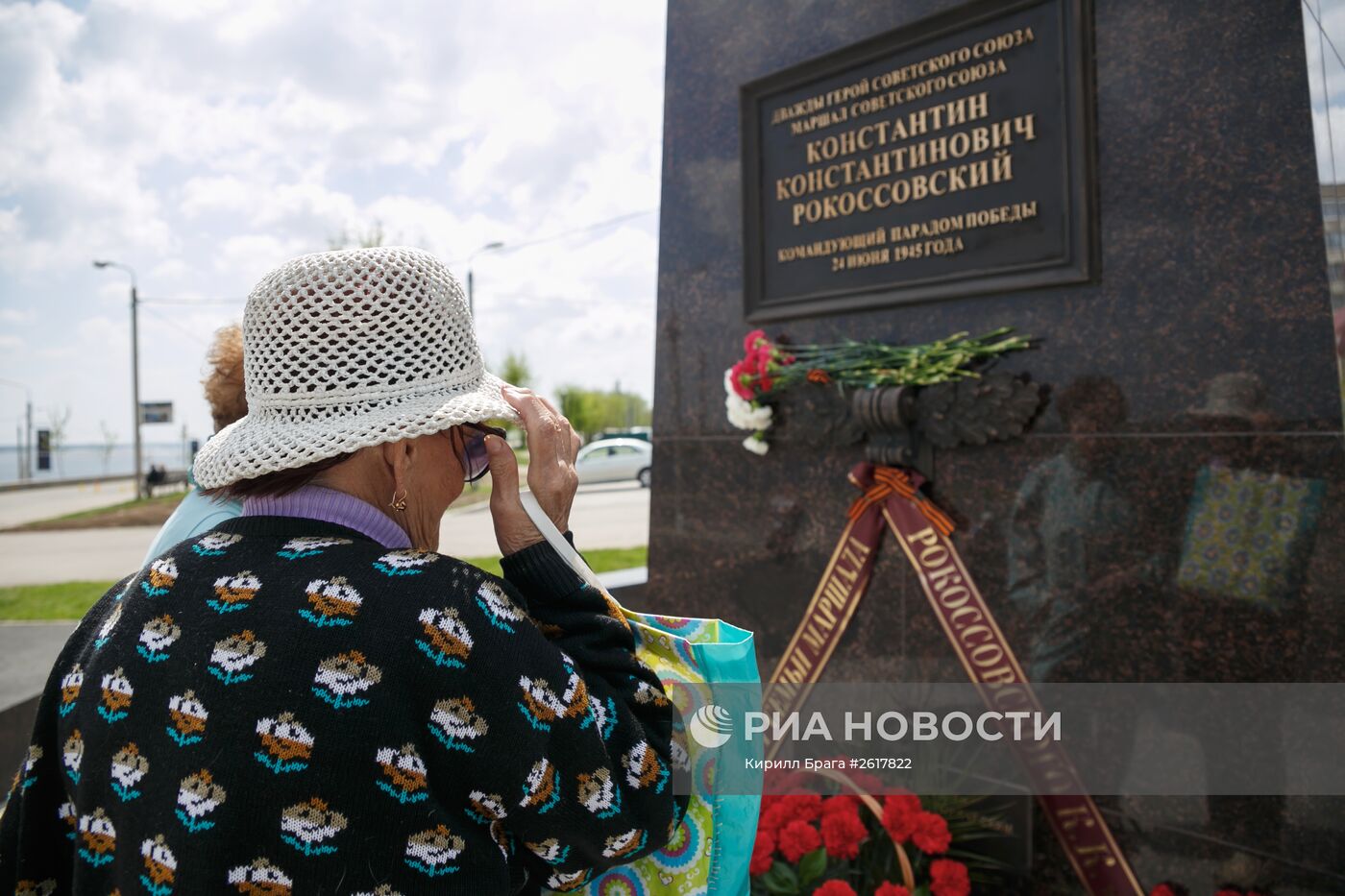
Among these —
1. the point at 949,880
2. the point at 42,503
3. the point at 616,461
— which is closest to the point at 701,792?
the point at 949,880

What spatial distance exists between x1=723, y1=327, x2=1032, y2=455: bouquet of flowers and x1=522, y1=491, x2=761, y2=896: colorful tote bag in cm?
178

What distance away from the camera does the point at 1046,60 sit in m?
2.82

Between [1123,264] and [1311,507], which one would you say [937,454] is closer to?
[1123,264]

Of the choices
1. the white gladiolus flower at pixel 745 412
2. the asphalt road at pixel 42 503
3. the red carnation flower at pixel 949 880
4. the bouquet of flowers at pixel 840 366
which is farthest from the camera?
the asphalt road at pixel 42 503

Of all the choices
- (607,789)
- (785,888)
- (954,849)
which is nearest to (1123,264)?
(954,849)

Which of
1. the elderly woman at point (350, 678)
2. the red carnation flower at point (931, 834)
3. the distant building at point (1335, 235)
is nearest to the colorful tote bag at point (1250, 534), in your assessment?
the distant building at point (1335, 235)

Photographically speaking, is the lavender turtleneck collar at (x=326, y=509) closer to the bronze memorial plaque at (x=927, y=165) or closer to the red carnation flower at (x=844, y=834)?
the red carnation flower at (x=844, y=834)

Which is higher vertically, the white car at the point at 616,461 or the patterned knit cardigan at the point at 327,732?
the white car at the point at 616,461

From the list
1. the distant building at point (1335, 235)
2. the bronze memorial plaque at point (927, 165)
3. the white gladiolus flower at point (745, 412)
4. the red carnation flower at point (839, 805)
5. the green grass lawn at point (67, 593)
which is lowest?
the green grass lawn at point (67, 593)

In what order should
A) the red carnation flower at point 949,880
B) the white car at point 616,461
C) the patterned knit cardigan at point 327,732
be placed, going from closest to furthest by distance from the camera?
1. the patterned knit cardigan at point 327,732
2. the red carnation flower at point 949,880
3. the white car at point 616,461

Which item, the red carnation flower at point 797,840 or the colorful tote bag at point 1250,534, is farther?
the red carnation flower at point 797,840

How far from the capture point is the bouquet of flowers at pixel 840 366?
2955 millimetres

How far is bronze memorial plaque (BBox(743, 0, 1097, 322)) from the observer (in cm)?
278

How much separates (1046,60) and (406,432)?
249cm
